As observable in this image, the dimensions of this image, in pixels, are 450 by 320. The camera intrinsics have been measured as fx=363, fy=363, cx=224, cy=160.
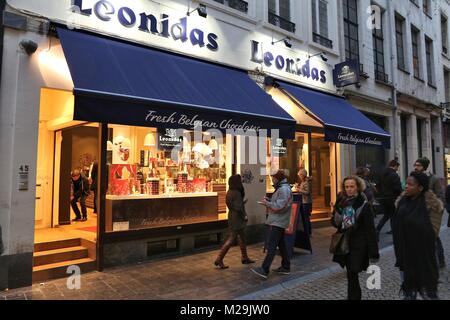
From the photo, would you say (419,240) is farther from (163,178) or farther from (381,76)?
(381,76)

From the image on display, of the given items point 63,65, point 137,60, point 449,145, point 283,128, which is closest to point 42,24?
point 63,65

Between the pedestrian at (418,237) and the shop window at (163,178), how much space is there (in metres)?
4.47

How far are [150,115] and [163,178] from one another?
251 cm

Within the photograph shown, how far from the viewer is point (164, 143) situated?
25.0 ft

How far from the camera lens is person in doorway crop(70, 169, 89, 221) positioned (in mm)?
8703

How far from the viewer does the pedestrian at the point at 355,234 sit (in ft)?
12.8

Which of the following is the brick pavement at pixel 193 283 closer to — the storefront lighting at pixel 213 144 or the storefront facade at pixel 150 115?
the storefront facade at pixel 150 115

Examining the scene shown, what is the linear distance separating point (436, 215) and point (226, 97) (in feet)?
13.5

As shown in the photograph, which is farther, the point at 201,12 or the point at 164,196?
the point at 201,12

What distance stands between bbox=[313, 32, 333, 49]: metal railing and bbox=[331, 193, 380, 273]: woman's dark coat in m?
7.99

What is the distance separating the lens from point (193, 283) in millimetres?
5375

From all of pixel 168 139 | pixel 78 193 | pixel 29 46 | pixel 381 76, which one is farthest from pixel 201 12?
pixel 381 76
